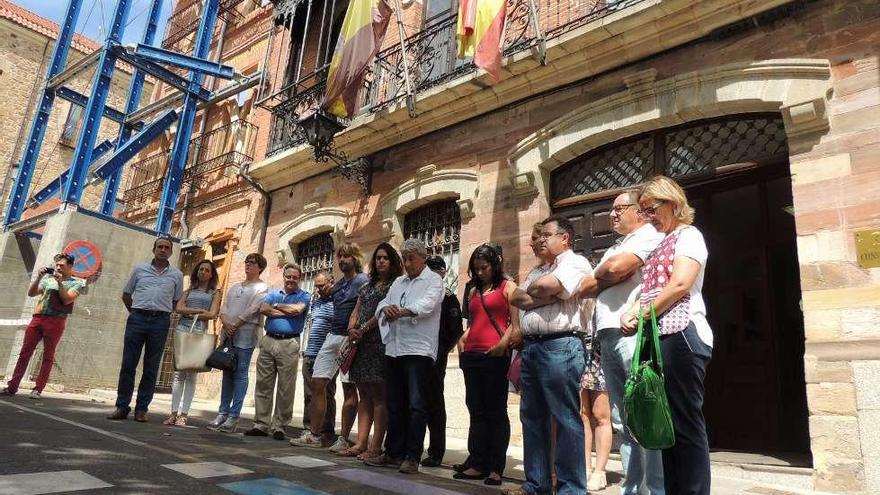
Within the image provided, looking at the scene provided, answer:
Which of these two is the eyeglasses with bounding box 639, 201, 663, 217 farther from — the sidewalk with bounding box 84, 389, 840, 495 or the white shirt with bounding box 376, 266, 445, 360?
the sidewalk with bounding box 84, 389, 840, 495

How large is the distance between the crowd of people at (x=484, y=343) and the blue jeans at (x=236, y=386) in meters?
0.01

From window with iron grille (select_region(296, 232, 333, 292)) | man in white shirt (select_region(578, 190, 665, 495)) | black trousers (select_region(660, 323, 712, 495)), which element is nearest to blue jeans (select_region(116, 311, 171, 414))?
window with iron grille (select_region(296, 232, 333, 292))

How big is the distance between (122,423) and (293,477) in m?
2.80

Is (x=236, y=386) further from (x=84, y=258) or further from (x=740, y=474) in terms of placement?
(x=84, y=258)

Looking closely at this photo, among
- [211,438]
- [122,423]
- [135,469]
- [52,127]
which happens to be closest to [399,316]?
[135,469]

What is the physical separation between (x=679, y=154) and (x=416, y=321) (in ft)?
12.0

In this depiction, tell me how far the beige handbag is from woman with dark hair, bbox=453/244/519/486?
9.55ft

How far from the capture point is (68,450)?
11.6 feet

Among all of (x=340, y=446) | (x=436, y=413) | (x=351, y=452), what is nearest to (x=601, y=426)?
(x=436, y=413)

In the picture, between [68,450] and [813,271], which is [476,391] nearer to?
[68,450]

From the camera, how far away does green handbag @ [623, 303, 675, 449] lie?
7.49 ft

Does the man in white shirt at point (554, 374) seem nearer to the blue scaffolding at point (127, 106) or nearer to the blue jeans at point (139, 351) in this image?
the blue jeans at point (139, 351)

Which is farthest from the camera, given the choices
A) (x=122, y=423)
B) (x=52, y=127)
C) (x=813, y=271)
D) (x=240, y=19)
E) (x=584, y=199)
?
(x=52, y=127)

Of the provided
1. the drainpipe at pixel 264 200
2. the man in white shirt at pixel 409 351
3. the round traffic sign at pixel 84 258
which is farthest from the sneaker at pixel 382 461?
the round traffic sign at pixel 84 258
